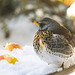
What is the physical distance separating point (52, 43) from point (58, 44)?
1.2 inches

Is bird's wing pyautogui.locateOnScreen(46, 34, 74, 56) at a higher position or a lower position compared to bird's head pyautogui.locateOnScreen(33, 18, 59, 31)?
lower

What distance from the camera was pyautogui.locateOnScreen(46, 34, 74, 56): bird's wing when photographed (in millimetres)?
883

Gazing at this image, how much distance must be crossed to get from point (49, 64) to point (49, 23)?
0.20 m

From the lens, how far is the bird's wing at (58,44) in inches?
34.8

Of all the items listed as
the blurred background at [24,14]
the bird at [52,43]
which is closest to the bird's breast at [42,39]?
the bird at [52,43]

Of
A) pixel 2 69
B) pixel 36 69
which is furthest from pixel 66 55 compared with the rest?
pixel 2 69

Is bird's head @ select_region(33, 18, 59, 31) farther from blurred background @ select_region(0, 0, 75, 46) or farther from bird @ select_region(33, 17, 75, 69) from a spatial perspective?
blurred background @ select_region(0, 0, 75, 46)

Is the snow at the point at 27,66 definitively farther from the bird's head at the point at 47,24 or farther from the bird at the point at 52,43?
the bird's head at the point at 47,24

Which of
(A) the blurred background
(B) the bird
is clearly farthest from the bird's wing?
(A) the blurred background

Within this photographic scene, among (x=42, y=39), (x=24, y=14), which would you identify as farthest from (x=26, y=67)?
(x=24, y=14)

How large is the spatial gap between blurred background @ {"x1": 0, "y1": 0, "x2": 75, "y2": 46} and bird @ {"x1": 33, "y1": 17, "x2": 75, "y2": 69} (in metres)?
1.99

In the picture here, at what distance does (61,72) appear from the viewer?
827mm

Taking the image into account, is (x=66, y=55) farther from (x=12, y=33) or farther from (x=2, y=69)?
(x=12, y=33)

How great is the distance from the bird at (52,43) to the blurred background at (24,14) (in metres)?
1.99
